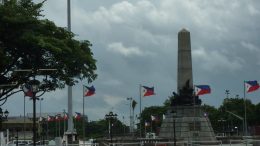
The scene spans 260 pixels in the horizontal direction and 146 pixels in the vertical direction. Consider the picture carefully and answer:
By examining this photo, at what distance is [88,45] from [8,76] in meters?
7.26

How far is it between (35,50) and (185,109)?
27.4 metres

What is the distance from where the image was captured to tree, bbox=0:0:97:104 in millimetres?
37906

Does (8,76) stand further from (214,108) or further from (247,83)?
(214,108)

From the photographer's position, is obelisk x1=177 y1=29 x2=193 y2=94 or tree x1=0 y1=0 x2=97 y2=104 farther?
obelisk x1=177 y1=29 x2=193 y2=94

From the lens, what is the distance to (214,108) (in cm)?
14462

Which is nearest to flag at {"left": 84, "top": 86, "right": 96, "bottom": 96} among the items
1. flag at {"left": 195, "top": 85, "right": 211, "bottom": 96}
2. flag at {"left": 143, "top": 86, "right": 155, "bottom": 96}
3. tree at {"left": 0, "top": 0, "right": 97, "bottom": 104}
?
flag at {"left": 143, "top": 86, "right": 155, "bottom": 96}

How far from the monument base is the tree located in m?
20.2

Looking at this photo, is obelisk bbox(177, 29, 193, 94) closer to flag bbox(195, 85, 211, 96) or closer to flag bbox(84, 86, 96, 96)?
flag bbox(195, 85, 211, 96)

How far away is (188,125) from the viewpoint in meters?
61.9

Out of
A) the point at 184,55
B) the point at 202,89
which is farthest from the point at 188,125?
the point at 184,55

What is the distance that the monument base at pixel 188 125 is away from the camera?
61375 mm

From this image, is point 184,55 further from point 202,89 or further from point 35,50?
point 35,50

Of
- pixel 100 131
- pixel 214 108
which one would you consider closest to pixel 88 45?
pixel 214 108

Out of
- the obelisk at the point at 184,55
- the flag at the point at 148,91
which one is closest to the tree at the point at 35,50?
the obelisk at the point at 184,55
